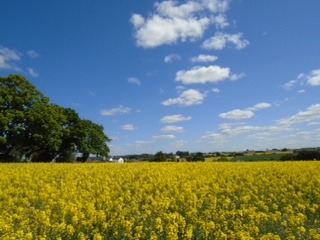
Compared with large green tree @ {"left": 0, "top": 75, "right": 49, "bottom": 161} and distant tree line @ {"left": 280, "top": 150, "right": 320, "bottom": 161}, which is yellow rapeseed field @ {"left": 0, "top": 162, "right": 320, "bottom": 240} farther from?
large green tree @ {"left": 0, "top": 75, "right": 49, "bottom": 161}

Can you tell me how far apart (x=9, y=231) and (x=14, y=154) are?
142 ft

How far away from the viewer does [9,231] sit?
27.3 feet

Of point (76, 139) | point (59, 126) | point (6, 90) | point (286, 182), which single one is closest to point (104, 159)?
point (76, 139)

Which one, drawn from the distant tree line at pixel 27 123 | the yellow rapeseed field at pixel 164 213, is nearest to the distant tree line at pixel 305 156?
the yellow rapeseed field at pixel 164 213

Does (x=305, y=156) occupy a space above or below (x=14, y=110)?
below

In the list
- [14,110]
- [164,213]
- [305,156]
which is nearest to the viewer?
[164,213]

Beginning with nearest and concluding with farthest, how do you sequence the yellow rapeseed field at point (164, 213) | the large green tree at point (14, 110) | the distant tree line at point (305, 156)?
1. the yellow rapeseed field at point (164, 213)
2. the distant tree line at point (305, 156)
3. the large green tree at point (14, 110)

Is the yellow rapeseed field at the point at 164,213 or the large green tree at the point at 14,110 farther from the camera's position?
the large green tree at the point at 14,110

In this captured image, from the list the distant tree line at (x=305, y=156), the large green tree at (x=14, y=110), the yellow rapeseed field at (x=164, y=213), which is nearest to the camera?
the yellow rapeseed field at (x=164, y=213)

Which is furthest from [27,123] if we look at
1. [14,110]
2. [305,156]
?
[305,156]

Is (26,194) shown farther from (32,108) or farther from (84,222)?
(32,108)

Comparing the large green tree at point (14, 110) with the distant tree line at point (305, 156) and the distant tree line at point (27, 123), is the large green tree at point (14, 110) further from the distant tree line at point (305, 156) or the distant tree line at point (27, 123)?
the distant tree line at point (305, 156)

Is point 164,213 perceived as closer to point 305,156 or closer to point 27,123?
point 305,156

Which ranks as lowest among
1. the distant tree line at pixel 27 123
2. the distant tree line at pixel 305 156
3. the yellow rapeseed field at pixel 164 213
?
the yellow rapeseed field at pixel 164 213
